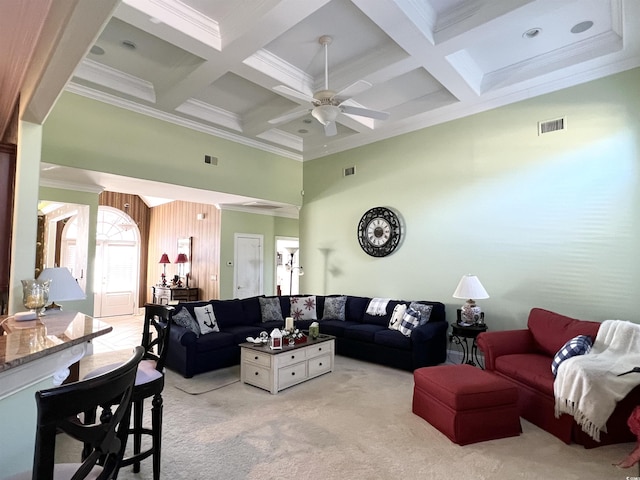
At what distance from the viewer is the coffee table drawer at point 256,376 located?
378 centimetres

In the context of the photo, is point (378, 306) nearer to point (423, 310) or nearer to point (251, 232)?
point (423, 310)

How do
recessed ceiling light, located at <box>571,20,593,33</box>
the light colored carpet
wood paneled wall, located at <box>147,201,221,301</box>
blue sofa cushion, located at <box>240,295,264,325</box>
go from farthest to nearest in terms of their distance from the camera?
wood paneled wall, located at <box>147,201,221,301</box>
blue sofa cushion, located at <box>240,295,264,325</box>
recessed ceiling light, located at <box>571,20,593,33</box>
the light colored carpet

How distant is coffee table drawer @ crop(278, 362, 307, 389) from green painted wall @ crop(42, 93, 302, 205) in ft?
11.0

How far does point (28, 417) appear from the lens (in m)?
1.75

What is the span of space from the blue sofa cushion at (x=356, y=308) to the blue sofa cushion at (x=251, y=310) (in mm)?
1518

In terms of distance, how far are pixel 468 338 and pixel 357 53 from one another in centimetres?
403

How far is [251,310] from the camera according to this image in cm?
551

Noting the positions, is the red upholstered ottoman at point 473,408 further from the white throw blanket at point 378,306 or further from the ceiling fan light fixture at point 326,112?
the ceiling fan light fixture at point 326,112

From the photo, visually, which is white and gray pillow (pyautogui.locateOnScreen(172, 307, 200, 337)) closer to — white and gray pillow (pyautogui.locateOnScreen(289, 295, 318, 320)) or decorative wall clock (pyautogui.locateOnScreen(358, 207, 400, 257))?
white and gray pillow (pyautogui.locateOnScreen(289, 295, 318, 320))

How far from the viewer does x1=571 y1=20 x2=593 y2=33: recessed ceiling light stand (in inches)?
140

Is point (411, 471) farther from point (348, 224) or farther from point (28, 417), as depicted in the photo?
point (348, 224)

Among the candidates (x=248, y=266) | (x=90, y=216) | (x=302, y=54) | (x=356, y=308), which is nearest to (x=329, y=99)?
(x=302, y=54)

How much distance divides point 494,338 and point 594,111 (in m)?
2.94

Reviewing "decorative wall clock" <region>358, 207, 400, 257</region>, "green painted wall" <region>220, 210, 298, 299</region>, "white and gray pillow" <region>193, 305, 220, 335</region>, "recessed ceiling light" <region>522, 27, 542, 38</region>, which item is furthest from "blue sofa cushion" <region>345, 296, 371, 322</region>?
"recessed ceiling light" <region>522, 27, 542, 38</region>
